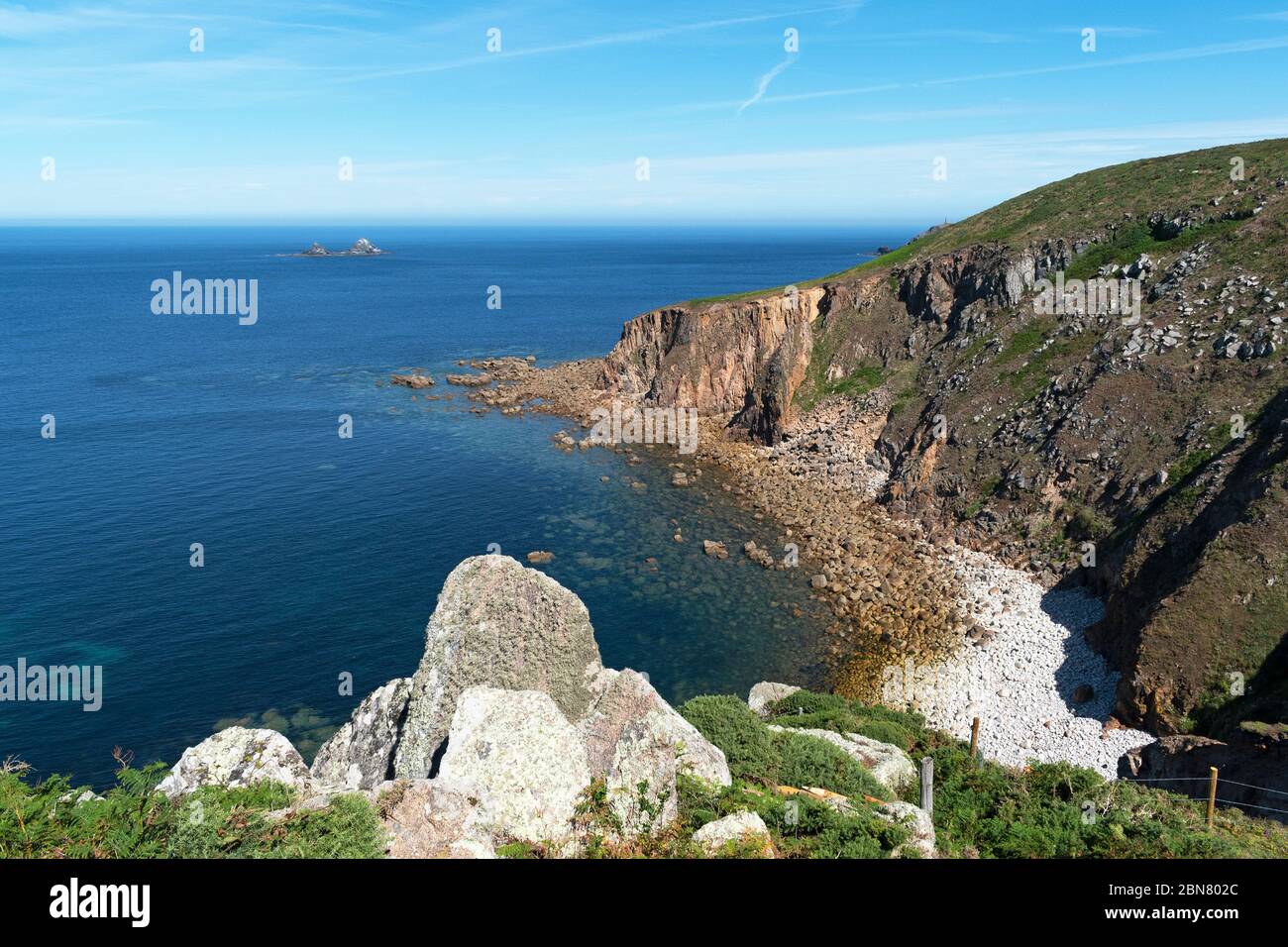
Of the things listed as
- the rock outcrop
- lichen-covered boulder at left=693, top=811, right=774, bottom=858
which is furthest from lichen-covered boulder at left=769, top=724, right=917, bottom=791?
lichen-covered boulder at left=693, top=811, right=774, bottom=858

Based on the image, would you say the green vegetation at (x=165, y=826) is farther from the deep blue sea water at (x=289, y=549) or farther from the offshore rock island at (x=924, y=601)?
the deep blue sea water at (x=289, y=549)

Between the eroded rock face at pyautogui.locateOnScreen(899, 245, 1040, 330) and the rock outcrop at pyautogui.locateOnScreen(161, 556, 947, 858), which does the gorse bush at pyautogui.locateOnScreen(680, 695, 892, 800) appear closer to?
the rock outcrop at pyautogui.locateOnScreen(161, 556, 947, 858)

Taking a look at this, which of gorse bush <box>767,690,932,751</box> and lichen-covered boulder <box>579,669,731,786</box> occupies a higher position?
lichen-covered boulder <box>579,669,731,786</box>

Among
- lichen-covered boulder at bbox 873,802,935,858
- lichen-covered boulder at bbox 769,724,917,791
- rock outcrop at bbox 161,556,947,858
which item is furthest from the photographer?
lichen-covered boulder at bbox 769,724,917,791

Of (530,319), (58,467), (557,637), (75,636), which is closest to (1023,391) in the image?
(557,637)

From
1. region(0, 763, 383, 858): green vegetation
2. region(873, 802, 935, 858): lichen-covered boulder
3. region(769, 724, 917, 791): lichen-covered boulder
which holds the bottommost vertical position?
region(769, 724, 917, 791): lichen-covered boulder

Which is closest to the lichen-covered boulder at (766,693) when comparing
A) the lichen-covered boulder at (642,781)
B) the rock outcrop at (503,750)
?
the rock outcrop at (503,750)

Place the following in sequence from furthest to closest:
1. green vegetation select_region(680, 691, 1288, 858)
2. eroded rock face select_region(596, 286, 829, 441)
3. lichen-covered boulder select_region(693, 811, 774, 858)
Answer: eroded rock face select_region(596, 286, 829, 441), green vegetation select_region(680, 691, 1288, 858), lichen-covered boulder select_region(693, 811, 774, 858)
